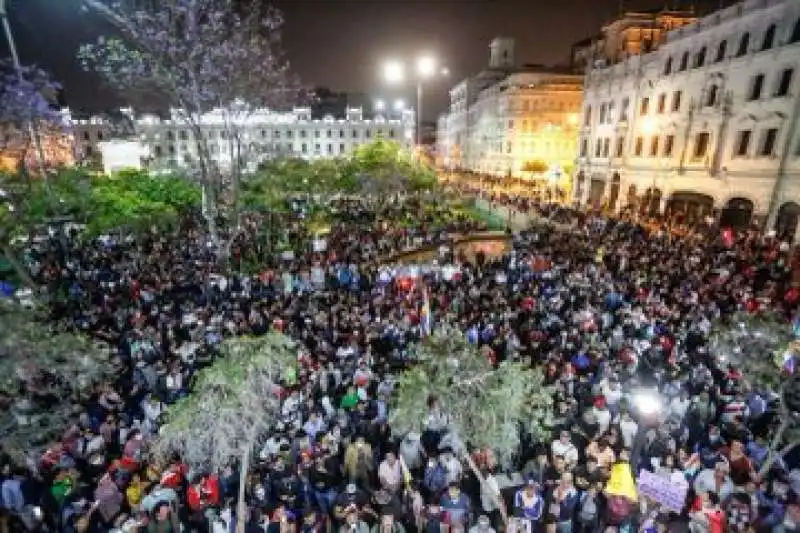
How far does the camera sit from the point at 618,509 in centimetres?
712

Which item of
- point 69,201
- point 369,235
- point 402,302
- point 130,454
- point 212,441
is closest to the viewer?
point 212,441

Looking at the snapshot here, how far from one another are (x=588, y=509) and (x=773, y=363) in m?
4.05

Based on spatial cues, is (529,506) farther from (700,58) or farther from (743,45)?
(700,58)

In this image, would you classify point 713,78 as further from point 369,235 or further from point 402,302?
point 402,302

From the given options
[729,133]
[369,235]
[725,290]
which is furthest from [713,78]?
[369,235]

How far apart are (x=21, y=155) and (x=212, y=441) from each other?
1936 centimetres

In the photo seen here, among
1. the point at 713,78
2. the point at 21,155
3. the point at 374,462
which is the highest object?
the point at 713,78

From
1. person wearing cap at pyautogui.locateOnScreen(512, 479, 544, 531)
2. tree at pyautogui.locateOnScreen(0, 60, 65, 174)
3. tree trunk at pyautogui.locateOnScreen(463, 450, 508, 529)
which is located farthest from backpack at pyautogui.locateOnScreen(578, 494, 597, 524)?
tree at pyautogui.locateOnScreen(0, 60, 65, 174)

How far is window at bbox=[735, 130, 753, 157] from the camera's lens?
2655cm

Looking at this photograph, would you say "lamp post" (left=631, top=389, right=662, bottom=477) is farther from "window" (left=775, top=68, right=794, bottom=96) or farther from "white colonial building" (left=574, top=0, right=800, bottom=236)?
"window" (left=775, top=68, right=794, bottom=96)

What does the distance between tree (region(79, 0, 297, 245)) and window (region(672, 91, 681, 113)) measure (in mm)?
26981

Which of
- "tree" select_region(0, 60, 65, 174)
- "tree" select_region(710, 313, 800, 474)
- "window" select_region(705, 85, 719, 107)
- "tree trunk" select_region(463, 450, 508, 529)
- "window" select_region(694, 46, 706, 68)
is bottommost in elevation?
"tree trunk" select_region(463, 450, 508, 529)

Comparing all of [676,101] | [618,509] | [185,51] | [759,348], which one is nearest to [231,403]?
[618,509]

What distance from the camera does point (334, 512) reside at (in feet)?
24.2
